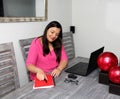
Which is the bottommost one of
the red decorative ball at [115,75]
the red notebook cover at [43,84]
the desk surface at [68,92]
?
the desk surface at [68,92]

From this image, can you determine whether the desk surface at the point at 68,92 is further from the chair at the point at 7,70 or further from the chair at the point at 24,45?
the chair at the point at 24,45

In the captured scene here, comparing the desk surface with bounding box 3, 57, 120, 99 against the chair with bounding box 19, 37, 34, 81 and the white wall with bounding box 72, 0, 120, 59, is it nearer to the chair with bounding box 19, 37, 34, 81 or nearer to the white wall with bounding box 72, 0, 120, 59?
the chair with bounding box 19, 37, 34, 81

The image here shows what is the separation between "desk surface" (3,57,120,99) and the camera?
3.54 ft

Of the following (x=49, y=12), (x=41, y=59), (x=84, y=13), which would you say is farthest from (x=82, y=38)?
(x=41, y=59)

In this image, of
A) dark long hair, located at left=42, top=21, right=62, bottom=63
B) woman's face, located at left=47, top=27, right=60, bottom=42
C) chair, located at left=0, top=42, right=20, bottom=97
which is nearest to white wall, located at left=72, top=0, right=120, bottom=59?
dark long hair, located at left=42, top=21, right=62, bottom=63

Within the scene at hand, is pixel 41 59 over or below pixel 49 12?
below

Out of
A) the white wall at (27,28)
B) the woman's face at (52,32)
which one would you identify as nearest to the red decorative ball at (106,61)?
the woman's face at (52,32)

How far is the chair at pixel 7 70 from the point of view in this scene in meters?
1.56

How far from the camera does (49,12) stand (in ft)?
7.41

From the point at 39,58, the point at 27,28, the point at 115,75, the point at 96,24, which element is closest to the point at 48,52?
the point at 39,58

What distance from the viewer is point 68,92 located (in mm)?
1146

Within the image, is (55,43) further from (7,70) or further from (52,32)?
(7,70)

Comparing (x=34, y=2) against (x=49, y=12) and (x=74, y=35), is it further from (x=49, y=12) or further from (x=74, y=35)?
(x=74, y=35)

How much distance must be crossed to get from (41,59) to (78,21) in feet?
3.92
